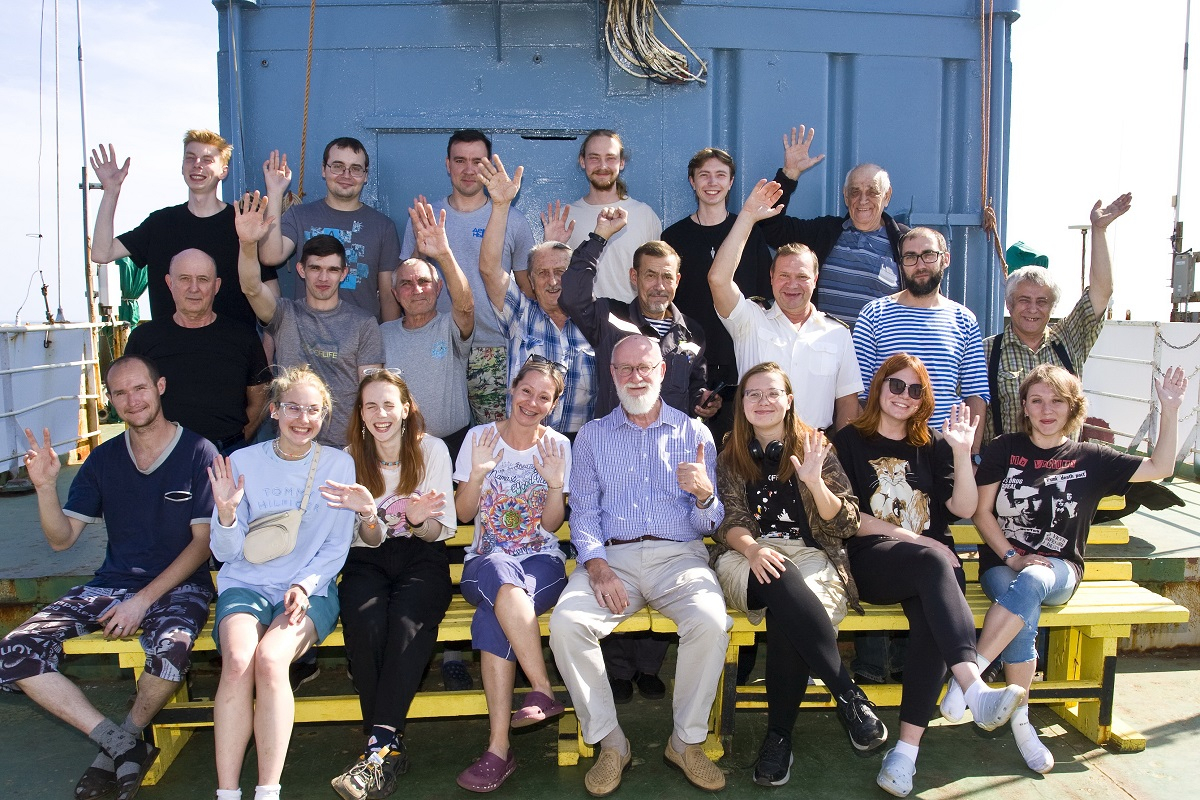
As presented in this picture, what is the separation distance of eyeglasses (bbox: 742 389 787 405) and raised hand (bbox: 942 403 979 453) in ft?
2.17

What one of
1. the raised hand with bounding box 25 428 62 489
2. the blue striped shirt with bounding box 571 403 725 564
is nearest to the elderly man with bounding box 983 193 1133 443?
the blue striped shirt with bounding box 571 403 725 564

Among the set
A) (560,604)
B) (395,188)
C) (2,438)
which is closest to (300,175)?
(395,188)

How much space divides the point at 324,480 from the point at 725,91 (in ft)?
10.9

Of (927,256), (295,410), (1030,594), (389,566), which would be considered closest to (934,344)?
(927,256)

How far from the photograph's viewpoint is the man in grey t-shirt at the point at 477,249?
4109 millimetres

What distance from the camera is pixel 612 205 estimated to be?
4480mm

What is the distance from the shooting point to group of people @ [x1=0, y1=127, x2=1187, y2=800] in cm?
314

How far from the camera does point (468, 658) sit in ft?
14.1

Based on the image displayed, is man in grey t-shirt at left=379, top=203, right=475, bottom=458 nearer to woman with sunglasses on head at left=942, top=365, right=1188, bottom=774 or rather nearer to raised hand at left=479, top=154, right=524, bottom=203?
raised hand at left=479, top=154, right=524, bottom=203

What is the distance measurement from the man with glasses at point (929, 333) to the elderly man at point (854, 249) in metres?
0.30

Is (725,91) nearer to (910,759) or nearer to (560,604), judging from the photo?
(560,604)

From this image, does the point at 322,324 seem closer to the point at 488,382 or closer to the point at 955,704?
the point at 488,382

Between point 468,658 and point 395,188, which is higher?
point 395,188

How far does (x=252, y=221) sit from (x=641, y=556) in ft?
7.44
